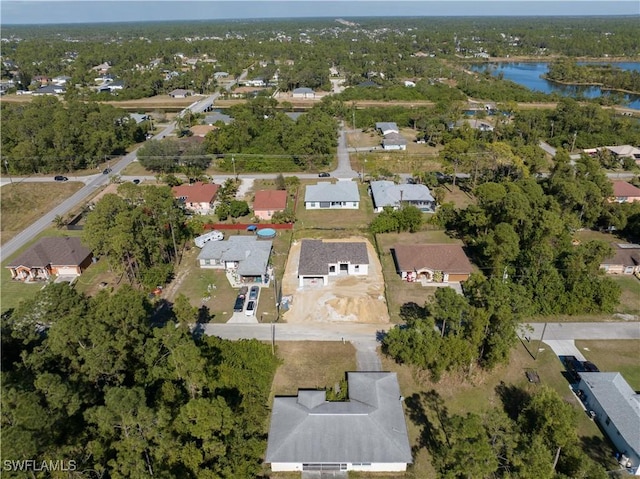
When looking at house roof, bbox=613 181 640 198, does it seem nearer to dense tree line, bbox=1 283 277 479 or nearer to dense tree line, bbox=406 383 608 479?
dense tree line, bbox=406 383 608 479

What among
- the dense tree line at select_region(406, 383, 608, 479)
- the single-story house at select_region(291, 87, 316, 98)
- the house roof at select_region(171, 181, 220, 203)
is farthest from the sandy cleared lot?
the single-story house at select_region(291, 87, 316, 98)

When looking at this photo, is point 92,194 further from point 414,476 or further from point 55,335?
point 414,476

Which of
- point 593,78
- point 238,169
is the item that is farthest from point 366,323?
point 593,78

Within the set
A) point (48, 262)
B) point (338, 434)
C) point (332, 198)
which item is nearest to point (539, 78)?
point (332, 198)

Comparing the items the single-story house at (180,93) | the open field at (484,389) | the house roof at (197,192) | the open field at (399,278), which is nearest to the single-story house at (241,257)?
the open field at (399,278)

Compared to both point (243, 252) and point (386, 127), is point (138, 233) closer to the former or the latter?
point (243, 252)

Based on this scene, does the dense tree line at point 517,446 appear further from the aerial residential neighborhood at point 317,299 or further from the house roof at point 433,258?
the house roof at point 433,258
